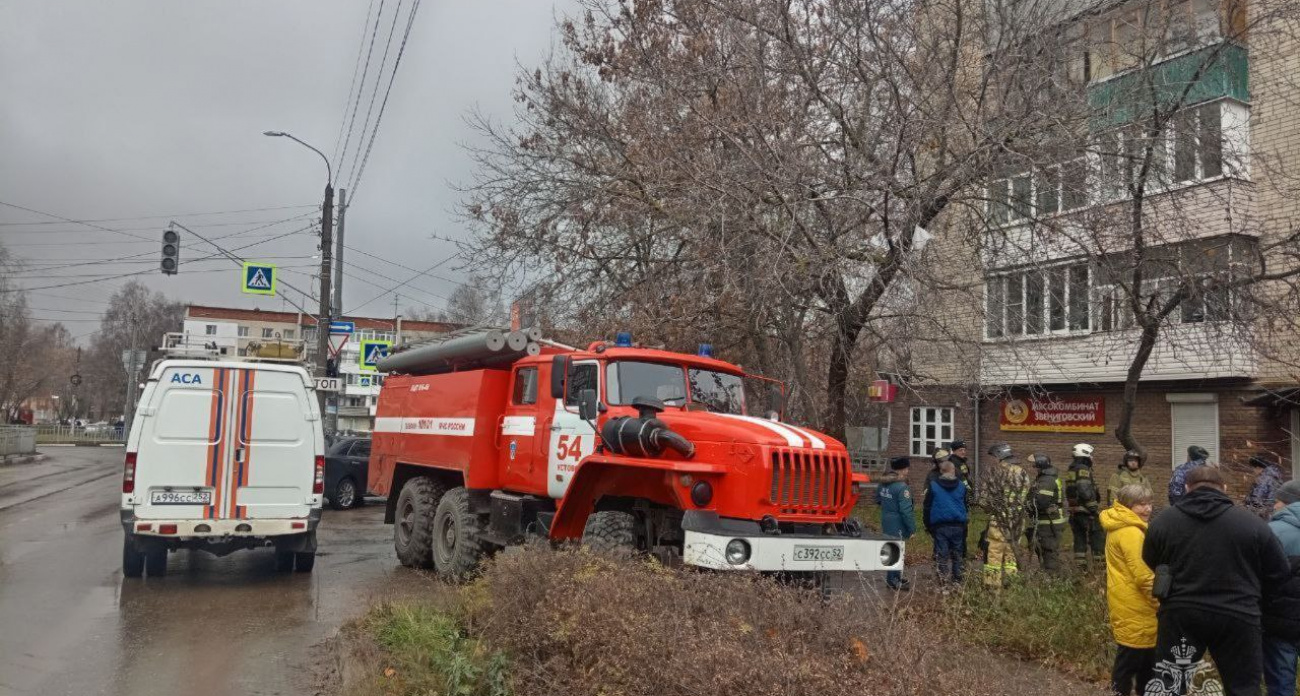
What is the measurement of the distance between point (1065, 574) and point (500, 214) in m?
10.4

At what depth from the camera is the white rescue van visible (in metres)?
9.40

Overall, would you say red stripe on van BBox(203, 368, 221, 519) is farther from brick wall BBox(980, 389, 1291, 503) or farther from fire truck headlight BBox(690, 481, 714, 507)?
brick wall BBox(980, 389, 1291, 503)

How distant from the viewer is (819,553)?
6836 mm

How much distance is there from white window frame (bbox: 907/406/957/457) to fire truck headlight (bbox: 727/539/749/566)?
58.0ft

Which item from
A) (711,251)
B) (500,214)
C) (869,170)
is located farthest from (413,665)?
(500,214)

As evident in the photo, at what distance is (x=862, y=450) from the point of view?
29281 mm

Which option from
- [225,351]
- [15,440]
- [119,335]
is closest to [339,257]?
[225,351]

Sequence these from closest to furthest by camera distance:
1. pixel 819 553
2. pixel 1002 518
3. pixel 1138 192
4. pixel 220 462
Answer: pixel 819 553, pixel 1002 518, pixel 220 462, pixel 1138 192

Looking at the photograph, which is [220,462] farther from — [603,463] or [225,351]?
[603,463]

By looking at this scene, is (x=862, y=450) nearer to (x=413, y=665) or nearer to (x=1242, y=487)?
(x=1242, y=487)

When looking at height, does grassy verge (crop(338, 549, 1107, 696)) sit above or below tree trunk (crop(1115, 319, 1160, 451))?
below

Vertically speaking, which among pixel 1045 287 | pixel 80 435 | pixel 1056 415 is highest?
pixel 1045 287

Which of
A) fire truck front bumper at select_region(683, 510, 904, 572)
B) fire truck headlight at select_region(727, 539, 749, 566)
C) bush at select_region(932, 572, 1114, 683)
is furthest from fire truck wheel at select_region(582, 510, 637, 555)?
bush at select_region(932, 572, 1114, 683)

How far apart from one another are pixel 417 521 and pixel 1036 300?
834 centimetres
